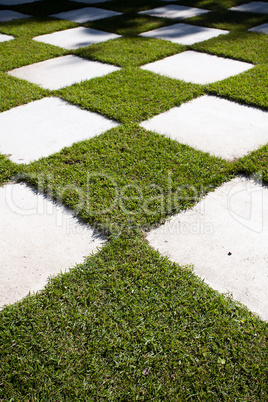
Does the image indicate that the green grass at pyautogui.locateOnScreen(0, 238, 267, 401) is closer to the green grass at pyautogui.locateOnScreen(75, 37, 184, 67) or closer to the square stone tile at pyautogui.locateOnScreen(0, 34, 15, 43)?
the green grass at pyautogui.locateOnScreen(75, 37, 184, 67)

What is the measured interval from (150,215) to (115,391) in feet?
3.89

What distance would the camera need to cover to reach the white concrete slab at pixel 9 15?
7.75 m

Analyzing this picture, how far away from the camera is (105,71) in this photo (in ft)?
16.4

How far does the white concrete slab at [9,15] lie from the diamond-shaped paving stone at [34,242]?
6.24 meters

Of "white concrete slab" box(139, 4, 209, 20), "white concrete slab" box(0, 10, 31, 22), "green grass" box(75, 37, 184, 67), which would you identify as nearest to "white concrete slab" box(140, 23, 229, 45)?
"green grass" box(75, 37, 184, 67)

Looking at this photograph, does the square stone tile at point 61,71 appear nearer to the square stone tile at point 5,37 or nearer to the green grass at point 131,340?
the square stone tile at point 5,37

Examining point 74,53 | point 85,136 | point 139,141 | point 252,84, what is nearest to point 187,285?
point 139,141

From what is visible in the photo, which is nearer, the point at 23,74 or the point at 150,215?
the point at 150,215

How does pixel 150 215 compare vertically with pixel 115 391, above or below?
above

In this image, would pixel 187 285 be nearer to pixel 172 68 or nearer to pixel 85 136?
pixel 85 136

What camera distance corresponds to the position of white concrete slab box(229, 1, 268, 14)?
7.57 meters

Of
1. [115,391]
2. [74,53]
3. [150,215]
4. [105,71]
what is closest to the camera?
[115,391]

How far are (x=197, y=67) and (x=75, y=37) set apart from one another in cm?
250

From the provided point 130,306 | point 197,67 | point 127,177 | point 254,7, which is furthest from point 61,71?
point 254,7
